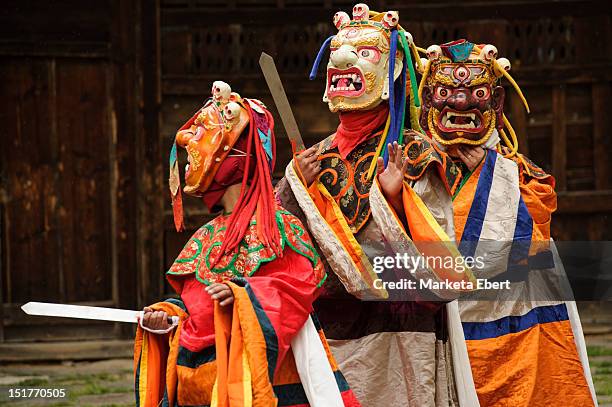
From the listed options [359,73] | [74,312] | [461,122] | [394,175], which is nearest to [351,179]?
[394,175]

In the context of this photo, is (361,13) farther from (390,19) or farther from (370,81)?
(370,81)

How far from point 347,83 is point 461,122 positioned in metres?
0.99

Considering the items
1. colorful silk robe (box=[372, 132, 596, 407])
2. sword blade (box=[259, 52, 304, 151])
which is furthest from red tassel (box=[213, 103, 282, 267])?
colorful silk robe (box=[372, 132, 596, 407])

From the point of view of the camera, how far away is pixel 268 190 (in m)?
4.41

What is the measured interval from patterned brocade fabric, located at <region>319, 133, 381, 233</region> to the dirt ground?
8.35 feet

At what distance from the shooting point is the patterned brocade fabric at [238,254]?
14.1 ft

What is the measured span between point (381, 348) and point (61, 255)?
13.6 ft

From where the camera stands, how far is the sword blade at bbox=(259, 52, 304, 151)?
16.0 ft

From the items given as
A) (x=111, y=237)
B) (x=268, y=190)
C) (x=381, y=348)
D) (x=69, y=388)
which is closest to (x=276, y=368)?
(x=268, y=190)

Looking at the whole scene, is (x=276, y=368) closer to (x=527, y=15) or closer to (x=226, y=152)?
(x=226, y=152)

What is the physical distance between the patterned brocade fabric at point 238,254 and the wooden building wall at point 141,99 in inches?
169

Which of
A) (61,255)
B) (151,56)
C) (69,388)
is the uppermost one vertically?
(151,56)

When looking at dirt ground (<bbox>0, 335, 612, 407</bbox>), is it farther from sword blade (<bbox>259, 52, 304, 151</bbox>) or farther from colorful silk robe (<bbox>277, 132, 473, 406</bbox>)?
sword blade (<bbox>259, 52, 304, 151</bbox>)

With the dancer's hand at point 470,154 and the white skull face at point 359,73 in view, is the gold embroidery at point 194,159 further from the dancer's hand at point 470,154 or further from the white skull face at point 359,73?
the dancer's hand at point 470,154
